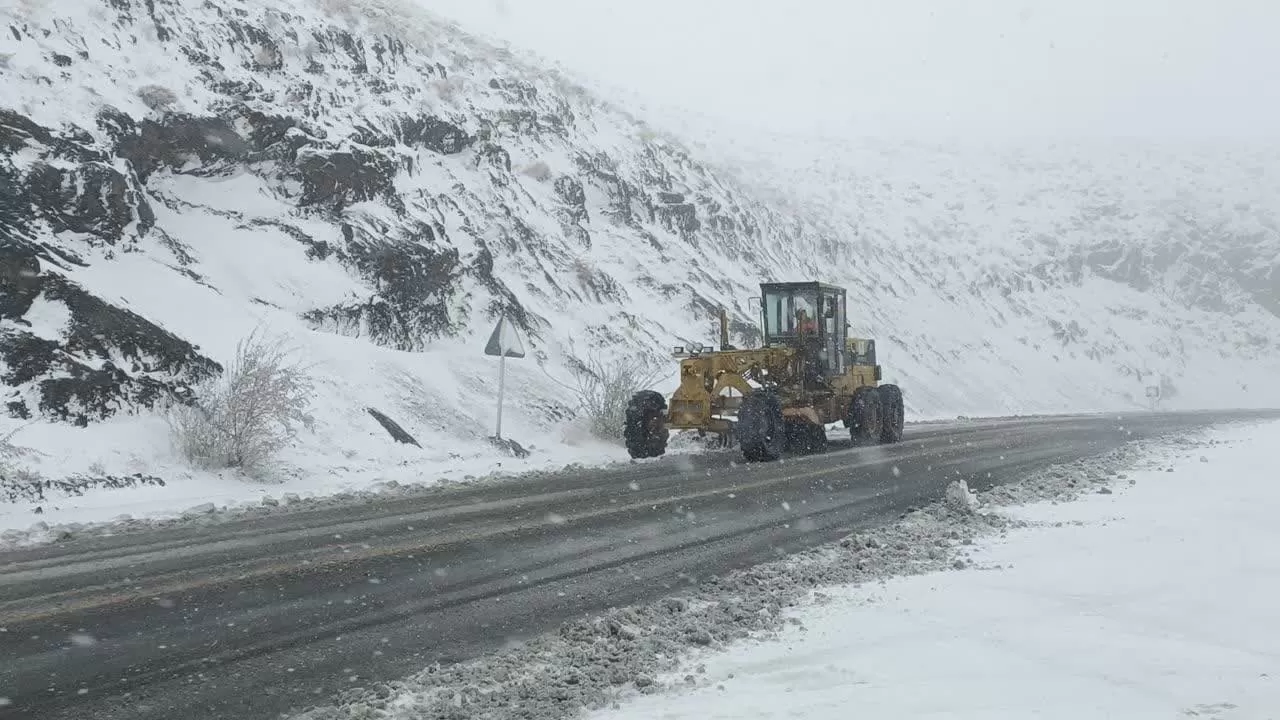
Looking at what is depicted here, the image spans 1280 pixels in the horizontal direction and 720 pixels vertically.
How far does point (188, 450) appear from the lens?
36.6ft

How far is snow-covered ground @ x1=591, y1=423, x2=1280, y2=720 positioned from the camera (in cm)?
368

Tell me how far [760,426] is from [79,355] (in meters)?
9.37

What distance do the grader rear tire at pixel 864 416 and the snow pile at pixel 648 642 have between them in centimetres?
931

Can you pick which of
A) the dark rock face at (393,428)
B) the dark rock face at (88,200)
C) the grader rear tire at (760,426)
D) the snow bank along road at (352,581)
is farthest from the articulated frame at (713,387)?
the dark rock face at (88,200)

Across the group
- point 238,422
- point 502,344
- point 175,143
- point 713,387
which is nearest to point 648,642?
point 238,422

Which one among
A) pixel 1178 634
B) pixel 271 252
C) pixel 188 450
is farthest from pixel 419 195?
pixel 1178 634

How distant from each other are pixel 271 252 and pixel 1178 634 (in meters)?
16.3

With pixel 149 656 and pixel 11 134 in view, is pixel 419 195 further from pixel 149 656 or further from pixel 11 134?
pixel 149 656

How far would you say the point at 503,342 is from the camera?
14891mm

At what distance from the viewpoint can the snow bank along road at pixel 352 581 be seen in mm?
4109

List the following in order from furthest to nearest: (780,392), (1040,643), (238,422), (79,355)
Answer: (780,392)
(79,355)
(238,422)
(1040,643)

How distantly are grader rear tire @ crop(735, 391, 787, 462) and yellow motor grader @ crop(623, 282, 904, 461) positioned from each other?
2 centimetres

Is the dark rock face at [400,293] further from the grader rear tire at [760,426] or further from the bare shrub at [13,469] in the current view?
the grader rear tire at [760,426]

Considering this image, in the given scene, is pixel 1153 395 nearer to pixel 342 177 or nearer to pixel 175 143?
pixel 342 177
